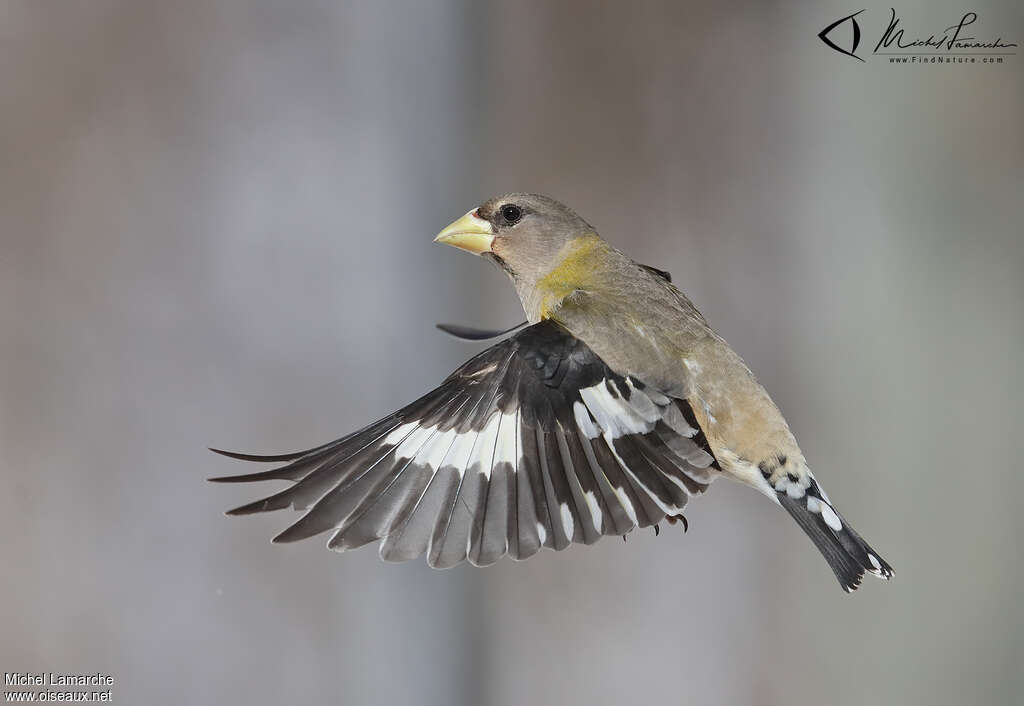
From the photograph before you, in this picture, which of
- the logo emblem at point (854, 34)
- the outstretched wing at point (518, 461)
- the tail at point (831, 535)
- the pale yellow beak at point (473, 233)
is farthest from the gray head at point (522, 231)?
the logo emblem at point (854, 34)

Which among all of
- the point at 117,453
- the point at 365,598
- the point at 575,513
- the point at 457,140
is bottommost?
the point at 365,598

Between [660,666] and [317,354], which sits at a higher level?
[317,354]

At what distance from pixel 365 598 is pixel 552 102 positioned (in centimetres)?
79

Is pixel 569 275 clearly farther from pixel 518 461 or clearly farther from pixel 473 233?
pixel 518 461

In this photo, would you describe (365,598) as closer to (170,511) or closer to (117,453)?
(170,511)

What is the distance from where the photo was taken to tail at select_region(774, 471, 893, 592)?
0.79 meters

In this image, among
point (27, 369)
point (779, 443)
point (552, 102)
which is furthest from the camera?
point (552, 102)

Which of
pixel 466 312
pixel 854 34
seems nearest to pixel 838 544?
pixel 466 312

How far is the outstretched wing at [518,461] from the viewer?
28.7 inches

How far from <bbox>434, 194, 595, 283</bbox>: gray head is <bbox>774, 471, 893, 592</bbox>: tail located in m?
0.29

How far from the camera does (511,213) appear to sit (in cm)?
93

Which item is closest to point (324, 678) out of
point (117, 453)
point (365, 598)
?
point (365, 598)

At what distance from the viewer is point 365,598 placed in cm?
140

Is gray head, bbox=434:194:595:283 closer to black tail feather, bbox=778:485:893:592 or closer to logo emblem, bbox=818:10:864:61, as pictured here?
black tail feather, bbox=778:485:893:592
